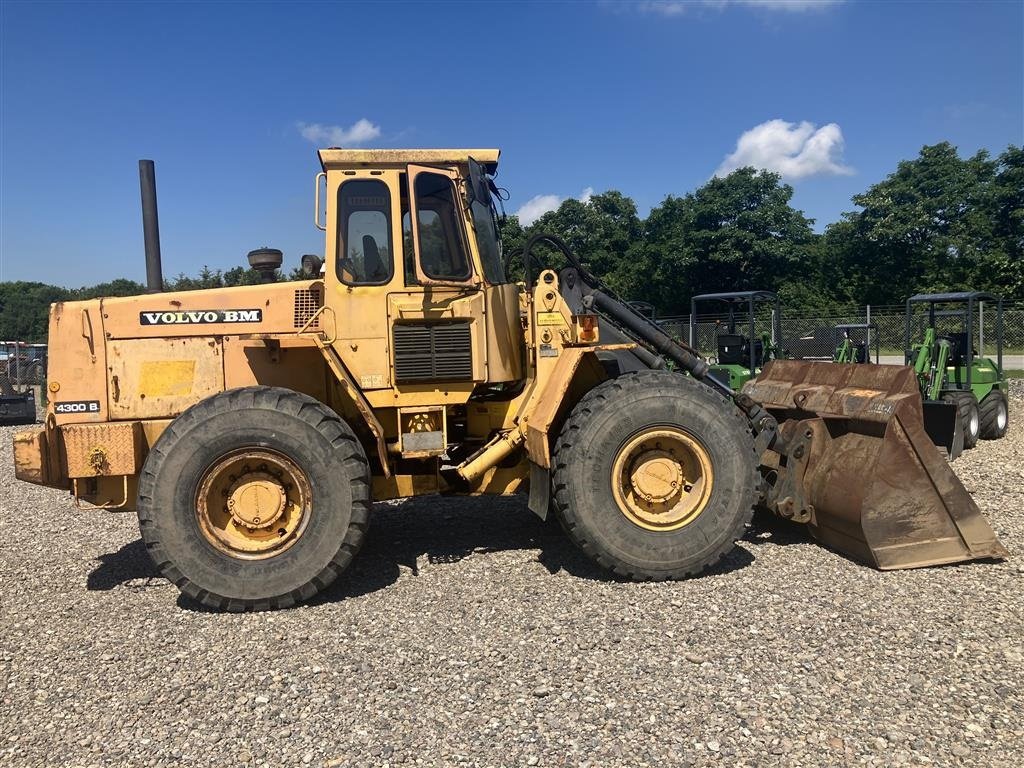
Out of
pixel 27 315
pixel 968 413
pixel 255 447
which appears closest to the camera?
pixel 255 447

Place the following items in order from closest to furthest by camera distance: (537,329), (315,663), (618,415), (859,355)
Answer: (315,663) < (618,415) < (537,329) < (859,355)

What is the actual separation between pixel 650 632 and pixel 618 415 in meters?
1.40

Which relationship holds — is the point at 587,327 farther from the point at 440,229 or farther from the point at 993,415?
the point at 993,415

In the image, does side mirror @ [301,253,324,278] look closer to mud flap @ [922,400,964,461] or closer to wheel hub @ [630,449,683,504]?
wheel hub @ [630,449,683,504]

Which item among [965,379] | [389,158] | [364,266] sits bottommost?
[965,379]

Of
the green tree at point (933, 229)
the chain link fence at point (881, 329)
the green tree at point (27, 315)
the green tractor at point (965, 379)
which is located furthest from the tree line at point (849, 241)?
the green tree at point (27, 315)

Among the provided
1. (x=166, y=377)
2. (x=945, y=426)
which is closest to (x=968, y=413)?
(x=945, y=426)

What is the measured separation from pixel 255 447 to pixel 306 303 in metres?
1.14

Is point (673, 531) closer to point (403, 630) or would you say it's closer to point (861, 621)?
point (861, 621)

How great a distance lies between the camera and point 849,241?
3656 centimetres

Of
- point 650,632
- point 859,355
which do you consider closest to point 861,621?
point 650,632

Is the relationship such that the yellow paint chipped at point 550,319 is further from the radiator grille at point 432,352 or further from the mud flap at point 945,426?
the mud flap at point 945,426

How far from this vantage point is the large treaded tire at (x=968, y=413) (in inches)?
400

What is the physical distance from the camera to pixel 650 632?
155 inches
